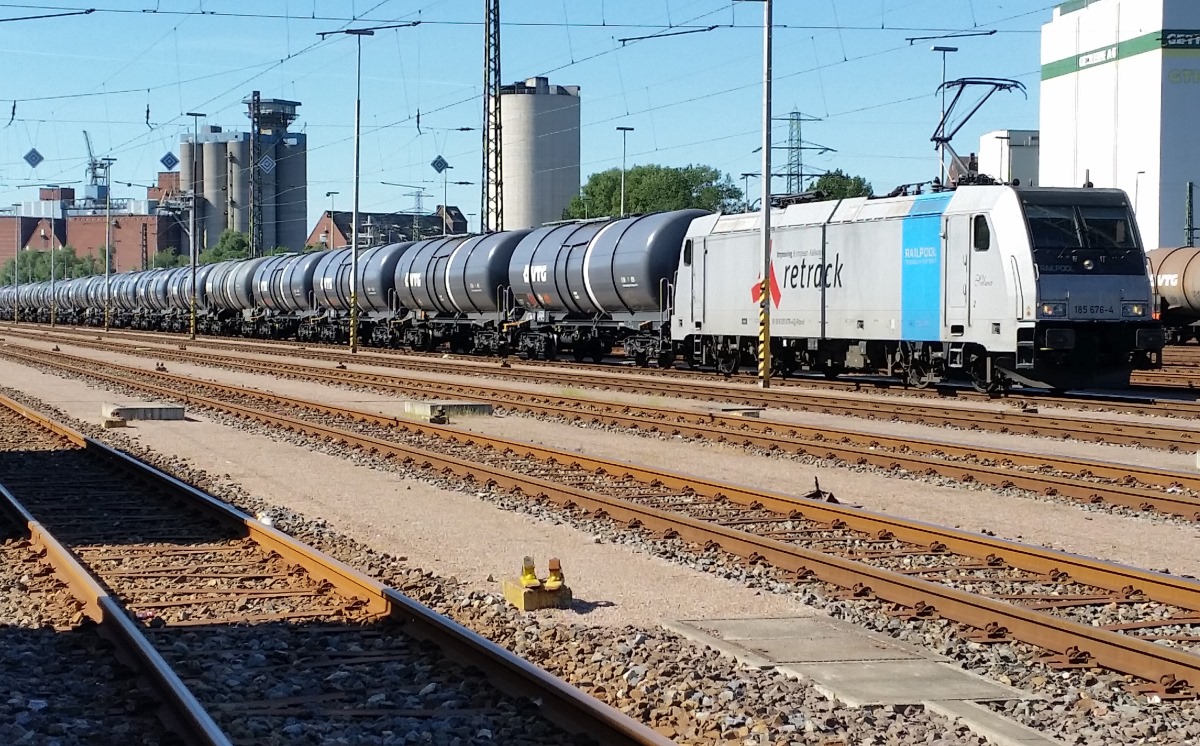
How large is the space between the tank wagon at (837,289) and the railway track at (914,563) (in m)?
9.77

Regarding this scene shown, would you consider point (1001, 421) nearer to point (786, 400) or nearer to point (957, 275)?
point (957, 275)

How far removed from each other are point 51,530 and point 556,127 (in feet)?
364

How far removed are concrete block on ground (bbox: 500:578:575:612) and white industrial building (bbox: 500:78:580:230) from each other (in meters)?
110

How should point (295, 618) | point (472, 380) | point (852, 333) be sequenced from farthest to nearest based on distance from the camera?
point (472, 380) → point (852, 333) → point (295, 618)

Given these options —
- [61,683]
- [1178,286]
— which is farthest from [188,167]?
[61,683]

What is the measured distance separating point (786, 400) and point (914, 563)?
14.2 metres

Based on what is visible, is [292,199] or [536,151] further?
[292,199]

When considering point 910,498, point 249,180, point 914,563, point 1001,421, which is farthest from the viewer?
point 249,180

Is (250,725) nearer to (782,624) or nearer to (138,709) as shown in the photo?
(138,709)

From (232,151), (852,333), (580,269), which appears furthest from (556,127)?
(852,333)

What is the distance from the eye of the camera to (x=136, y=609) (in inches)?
332

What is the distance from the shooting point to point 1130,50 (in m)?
82.6

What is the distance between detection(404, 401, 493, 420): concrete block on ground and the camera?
71.9 feet

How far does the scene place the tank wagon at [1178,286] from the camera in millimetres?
41531
